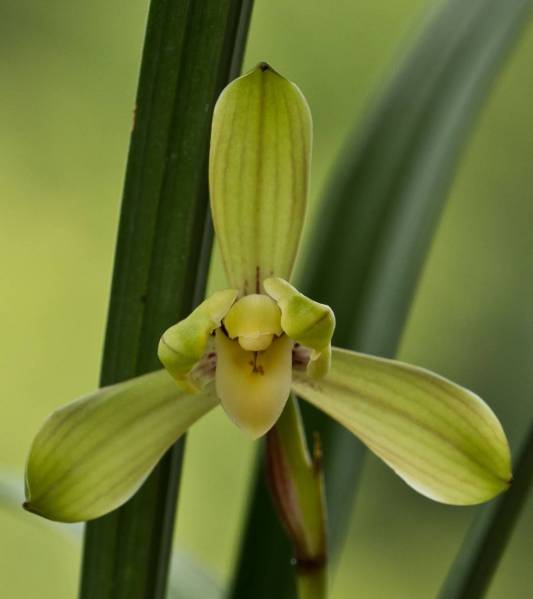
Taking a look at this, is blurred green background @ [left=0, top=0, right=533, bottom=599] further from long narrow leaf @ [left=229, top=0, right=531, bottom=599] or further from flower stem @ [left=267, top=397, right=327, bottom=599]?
flower stem @ [left=267, top=397, right=327, bottom=599]

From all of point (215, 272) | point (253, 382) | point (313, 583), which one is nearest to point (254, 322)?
point (253, 382)

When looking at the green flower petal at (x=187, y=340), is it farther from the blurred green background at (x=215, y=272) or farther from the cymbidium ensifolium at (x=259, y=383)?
the blurred green background at (x=215, y=272)

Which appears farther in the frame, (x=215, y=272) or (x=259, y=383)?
(x=215, y=272)

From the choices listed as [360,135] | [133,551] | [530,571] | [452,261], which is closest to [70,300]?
[452,261]

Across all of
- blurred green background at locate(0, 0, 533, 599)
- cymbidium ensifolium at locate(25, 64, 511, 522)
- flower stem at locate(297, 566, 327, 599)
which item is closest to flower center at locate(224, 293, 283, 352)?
cymbidium ensifolium at locate(25, 64, 511, 522)

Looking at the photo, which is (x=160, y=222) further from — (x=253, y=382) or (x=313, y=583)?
(x=313, y=583)

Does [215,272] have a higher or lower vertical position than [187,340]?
lower

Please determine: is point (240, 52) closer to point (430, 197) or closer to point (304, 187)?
point (304, 187)
